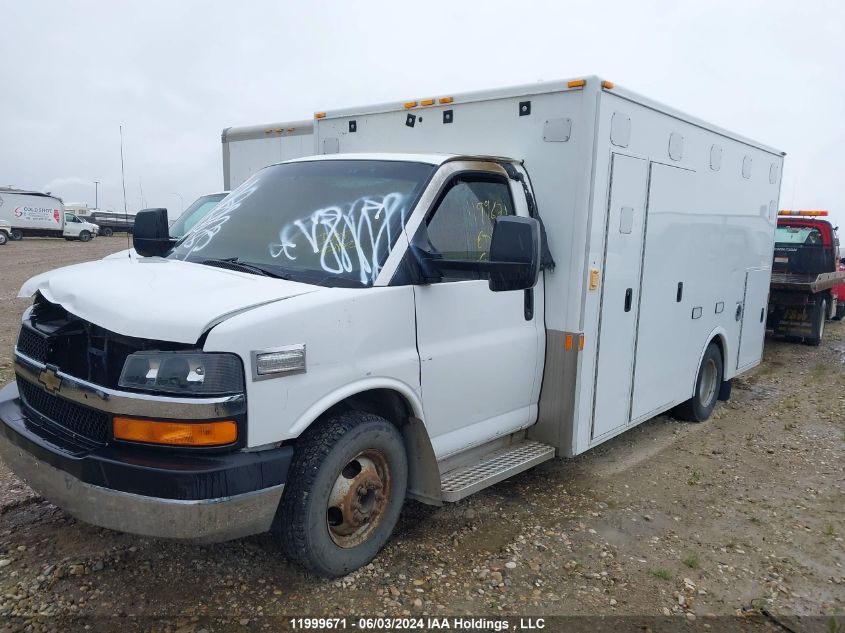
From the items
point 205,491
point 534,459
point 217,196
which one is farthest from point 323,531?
point 217,196

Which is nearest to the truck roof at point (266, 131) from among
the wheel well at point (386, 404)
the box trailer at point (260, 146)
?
the box trailer at point (260, 146)

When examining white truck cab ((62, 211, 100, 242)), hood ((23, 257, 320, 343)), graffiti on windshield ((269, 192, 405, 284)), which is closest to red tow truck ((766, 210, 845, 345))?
graffiti on windshield ((269, 192, 405, 284))

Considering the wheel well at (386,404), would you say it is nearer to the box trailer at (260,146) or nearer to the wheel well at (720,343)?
the wheel well at (720,343)

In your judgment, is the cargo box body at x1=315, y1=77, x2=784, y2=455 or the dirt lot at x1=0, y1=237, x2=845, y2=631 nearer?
the dirt lot at x1=0, y1=237, x2=845, y2=631

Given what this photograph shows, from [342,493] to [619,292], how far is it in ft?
8.50

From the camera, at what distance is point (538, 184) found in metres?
4.55

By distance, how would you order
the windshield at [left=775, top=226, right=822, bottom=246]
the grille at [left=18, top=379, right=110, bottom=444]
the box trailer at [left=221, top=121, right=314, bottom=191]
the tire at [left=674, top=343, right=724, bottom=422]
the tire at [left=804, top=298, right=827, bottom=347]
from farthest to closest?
the windshield at [left=775, top=226, right=822, bottom=246] < the tire at [left=804, top=298, right=827, bottom=347] < the box trailer at [left=221, top=121, right=314, bottom=191] < the tire at [left=674, top=343, right=724, bottom=422] < the grille at [left=18, top=379, right=110, bottom=444]

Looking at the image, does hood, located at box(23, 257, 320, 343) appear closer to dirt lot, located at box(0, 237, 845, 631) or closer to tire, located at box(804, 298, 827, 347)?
dirt lot, located at box(0, 237, 845, 631)

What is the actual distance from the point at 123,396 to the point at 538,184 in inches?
114

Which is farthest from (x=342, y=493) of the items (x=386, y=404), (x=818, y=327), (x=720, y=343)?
(x=818, y=327)

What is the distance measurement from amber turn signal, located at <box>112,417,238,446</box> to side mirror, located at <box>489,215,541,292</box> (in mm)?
1495

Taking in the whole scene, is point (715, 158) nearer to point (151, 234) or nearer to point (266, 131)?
point (151, 234)

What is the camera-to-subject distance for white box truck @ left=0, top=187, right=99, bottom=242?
33.9m

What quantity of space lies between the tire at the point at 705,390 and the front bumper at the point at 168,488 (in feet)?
15.6
